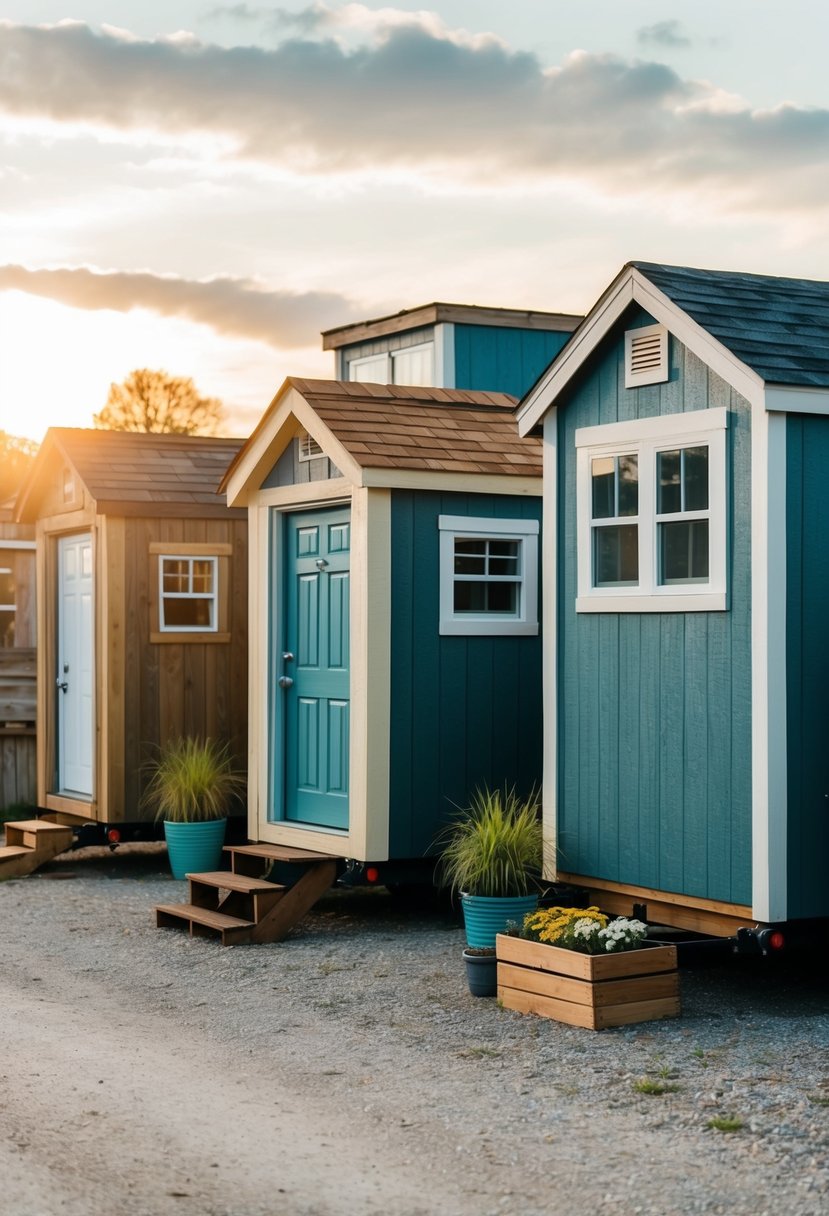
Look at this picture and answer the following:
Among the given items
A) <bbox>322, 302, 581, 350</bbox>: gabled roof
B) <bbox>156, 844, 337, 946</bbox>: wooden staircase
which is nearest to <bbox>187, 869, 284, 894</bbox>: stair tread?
<bbox>156, 844, 337, 946</bbox>: wooden staircase

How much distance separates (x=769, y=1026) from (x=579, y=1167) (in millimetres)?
2263

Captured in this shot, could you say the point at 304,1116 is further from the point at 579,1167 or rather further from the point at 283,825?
the point at 283,825

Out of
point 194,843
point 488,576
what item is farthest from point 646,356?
point 194,843

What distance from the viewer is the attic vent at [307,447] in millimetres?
10473

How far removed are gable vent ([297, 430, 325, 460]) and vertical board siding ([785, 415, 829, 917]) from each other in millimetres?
4022

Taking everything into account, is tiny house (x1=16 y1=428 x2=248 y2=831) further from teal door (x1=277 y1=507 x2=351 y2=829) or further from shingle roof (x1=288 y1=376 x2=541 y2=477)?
shingle roof (x1=288 y1=376 x2=541 y2=477)

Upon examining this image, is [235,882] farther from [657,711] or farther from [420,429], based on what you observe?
[420,429]

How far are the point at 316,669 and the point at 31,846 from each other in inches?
136

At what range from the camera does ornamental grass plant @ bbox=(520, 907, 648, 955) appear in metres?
7.02

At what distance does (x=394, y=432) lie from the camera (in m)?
10.1

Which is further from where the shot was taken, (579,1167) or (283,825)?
(283,825)

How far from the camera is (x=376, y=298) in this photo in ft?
65.4

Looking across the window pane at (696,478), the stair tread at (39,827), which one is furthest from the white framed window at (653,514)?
the stair tread at (39,827)

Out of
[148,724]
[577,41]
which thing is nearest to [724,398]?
[577,41]
